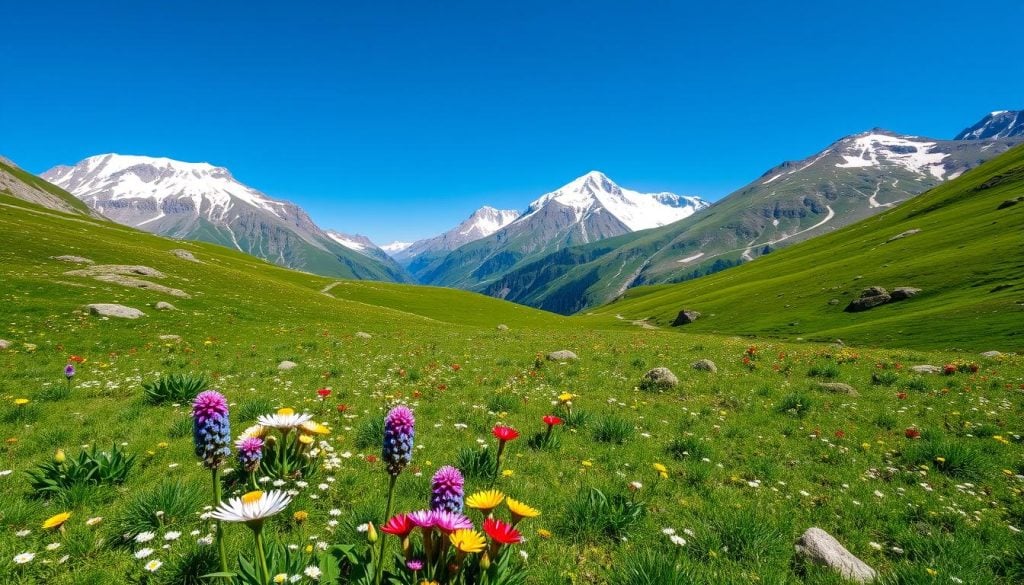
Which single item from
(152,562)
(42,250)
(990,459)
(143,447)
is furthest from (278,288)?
(990,459)

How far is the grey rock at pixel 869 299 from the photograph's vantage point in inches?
2303

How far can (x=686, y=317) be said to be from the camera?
3314 inches

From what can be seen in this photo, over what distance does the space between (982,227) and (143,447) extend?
380 feet

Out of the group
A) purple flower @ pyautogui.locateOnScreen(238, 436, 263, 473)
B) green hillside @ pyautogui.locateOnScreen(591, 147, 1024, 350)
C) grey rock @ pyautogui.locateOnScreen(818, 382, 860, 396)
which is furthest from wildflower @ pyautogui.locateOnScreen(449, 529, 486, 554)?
green hillside @ pyautogui.locateOnScreen(591, 147, 1024, 350)

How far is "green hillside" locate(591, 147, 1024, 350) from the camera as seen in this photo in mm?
41062

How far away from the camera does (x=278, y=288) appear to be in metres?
62.2

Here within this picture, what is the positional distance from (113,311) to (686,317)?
82853 mm

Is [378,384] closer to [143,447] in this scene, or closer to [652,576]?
[143,447]

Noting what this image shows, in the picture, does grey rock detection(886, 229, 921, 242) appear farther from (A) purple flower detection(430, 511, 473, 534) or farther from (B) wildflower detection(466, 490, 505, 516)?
(A) purple flower detection(430, 511, 473, 534)

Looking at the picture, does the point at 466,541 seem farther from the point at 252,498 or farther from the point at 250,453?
the point at 250,453

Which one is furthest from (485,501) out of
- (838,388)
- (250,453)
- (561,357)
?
(561,357)

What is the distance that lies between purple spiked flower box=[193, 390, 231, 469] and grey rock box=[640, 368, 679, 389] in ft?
48.0

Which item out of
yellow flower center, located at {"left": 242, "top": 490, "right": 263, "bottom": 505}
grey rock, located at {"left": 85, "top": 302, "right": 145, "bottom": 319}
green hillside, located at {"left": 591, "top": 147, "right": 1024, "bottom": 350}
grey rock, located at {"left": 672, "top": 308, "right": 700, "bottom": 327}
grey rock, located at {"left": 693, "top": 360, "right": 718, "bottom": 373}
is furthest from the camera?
grey rock, located at {"left": 672, "top": 308, "right": 700, "bottom": 327}

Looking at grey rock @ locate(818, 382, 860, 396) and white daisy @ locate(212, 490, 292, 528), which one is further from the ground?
white daisy @ locate(212, 490, 292, 528)
